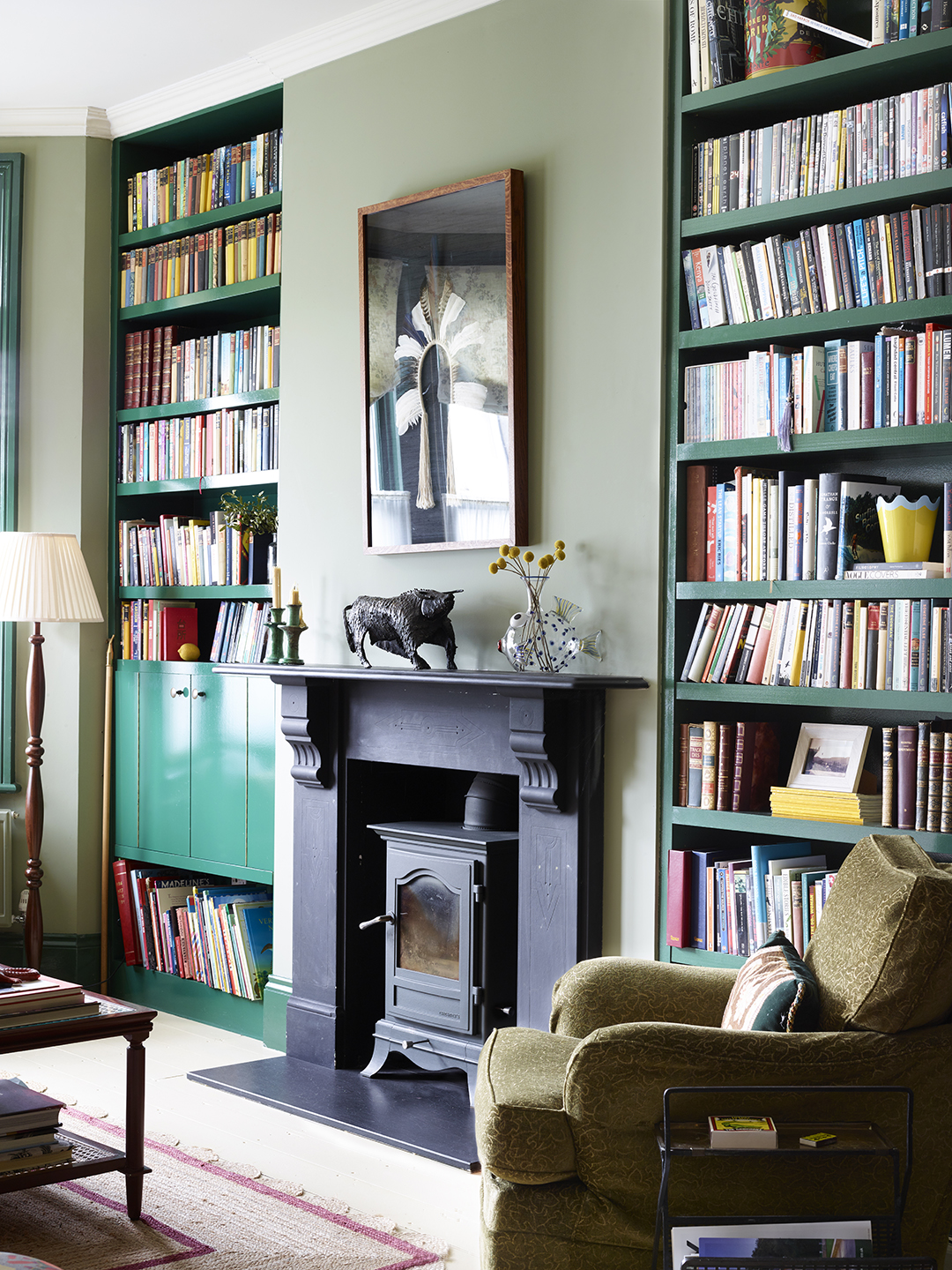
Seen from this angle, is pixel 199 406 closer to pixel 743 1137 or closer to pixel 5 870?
pixel 5 870

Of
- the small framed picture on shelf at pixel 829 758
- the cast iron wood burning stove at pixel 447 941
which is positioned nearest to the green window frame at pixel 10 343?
the cast iron wood burning stove at pixel 447 941

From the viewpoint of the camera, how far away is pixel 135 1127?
308cm

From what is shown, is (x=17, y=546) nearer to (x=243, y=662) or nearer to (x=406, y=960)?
(x=243, y=662)

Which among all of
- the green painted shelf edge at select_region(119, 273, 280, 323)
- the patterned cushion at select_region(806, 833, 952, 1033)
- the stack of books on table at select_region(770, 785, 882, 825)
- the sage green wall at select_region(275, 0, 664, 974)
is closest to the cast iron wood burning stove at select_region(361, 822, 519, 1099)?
the sage green wall at select_region(275, 0, 664, 974)

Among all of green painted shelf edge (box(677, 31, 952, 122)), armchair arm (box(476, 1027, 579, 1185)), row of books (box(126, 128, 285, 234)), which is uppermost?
row of books (box(126, 128, 285, 234))

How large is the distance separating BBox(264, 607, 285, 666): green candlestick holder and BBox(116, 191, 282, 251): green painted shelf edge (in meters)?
1.43

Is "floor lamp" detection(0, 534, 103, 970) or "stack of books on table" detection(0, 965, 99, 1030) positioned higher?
"floor lamp" detection(0, 534, 103, 970)

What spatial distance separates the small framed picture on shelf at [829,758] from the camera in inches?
125

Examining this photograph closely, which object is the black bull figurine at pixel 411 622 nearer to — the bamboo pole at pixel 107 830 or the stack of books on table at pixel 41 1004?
the stack of books on table at pixel 41 1004

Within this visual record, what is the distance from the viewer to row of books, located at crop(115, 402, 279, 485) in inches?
187

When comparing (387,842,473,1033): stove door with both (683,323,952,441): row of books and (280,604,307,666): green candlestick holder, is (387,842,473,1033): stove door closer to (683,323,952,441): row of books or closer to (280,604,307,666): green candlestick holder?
(280,604,307,666): green candlestick holder

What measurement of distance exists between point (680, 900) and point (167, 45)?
10.6ft

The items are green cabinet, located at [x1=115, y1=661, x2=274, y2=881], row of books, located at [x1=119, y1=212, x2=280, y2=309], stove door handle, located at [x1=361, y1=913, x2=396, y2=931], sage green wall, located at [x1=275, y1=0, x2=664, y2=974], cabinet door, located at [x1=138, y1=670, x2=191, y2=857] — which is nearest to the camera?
sage green wall, located at [x1=275, y1=0, x2=664, y2=974]

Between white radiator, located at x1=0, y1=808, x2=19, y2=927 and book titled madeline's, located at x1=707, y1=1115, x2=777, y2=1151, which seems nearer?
book titled madeline's, located at x1=707, y1=1115, x2=777, y2=1151
